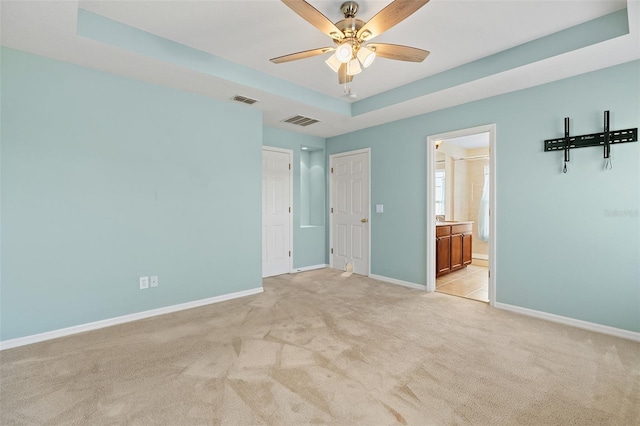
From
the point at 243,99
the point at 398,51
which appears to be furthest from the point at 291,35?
the point at 243,99

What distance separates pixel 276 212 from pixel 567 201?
387 cm

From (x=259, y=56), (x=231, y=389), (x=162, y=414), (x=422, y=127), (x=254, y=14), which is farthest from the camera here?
(x=422, y=127)

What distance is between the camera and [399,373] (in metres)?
2.19

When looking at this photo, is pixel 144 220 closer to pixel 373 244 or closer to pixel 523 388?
pixel 373 244

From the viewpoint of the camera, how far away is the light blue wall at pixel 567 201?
2787 mm

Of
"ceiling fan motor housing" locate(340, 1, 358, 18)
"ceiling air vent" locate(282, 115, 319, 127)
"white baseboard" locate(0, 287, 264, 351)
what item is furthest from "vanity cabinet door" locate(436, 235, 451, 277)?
"ceiling fan motor housing" locate(340, 1, 358, 18)

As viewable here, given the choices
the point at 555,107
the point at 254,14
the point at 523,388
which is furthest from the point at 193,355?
the point at 555,107

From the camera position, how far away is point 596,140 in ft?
9.53

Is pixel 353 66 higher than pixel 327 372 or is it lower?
higher

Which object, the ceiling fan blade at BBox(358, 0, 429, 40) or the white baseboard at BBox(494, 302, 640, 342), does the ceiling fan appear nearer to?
the ceiling fan blade at BBox(358, 0, 429, 40)

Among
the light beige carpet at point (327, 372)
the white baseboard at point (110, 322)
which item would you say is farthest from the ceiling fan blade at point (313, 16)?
the white baseboard at point (110, 322)

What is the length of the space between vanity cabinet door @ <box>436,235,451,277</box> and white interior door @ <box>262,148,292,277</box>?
2.45 meters

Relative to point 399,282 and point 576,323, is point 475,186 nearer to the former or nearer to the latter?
point 399,282

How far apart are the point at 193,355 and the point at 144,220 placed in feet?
5.27
